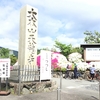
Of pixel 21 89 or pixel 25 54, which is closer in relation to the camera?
pixel 21 89

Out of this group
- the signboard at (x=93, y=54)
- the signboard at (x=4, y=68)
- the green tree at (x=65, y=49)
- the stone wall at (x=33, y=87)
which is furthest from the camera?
the green tree at (x=65, y=49)

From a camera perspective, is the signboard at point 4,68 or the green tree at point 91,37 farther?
the green tree at point 91,37

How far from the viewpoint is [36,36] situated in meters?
11.3

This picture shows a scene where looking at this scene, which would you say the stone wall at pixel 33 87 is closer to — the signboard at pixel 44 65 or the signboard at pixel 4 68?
the signboard at pixel 44 65

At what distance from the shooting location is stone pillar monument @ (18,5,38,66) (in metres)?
10.8

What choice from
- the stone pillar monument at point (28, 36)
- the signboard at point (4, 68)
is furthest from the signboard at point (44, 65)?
the signboard at point (4, 68)

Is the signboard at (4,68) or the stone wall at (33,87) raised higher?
the signboard at (4,68)

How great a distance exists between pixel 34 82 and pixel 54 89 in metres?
1.43

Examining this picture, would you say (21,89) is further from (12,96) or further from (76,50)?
(76,50)

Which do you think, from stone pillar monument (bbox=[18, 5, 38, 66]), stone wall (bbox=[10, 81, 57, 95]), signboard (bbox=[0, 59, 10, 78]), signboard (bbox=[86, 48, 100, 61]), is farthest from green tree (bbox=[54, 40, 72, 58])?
signboard (bbox=[0, 59, 10, 78])

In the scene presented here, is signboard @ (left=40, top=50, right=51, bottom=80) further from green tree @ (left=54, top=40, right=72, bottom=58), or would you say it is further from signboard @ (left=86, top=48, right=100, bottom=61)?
green tree @ (left=54, top=40, right=72, bottom=58)

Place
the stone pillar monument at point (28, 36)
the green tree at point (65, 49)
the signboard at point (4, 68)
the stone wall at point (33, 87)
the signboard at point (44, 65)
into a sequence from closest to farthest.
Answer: the signboard at point (4, 68)
the stone wall at point (33, 87)
the signboard at point (44, 65)
the stone pillar monument at point (28, 36)
the green tree at point (65, 49)

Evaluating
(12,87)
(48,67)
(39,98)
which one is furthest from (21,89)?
(48,67)

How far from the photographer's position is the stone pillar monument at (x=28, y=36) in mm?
10758
